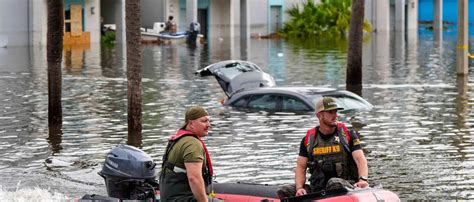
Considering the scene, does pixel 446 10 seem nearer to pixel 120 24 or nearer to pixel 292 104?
pixel 120 24

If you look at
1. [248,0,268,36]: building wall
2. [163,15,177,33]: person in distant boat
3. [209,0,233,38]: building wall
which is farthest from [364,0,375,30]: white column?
[163,15,177,33]: person in distant boat

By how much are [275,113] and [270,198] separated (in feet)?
→ 40.6

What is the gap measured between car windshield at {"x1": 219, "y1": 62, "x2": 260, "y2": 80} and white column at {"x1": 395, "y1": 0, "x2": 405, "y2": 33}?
196ft

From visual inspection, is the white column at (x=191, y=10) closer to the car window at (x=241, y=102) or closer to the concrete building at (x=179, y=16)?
the concrete building at (x=179, y=16)

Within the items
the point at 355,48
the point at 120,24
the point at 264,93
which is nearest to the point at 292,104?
the point at 264,93

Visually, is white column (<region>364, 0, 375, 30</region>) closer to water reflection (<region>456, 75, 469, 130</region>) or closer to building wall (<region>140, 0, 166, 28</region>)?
building wall (<region>140, 0, 166, 28</region>)

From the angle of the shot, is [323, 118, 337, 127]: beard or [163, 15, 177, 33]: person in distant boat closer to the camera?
[323, 118, 337, 127]: beard

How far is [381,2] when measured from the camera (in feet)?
271

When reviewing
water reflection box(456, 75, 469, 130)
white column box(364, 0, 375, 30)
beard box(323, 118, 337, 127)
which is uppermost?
white column box(364, 0, 375, 30)

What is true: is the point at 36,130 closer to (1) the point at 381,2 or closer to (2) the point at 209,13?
(2) the point at 209,13

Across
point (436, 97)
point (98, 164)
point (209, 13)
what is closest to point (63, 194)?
point (98, 164)

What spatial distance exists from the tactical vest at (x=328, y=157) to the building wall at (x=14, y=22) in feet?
149

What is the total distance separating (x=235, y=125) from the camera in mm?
21781

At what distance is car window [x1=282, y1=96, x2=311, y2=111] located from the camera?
23525 mm
